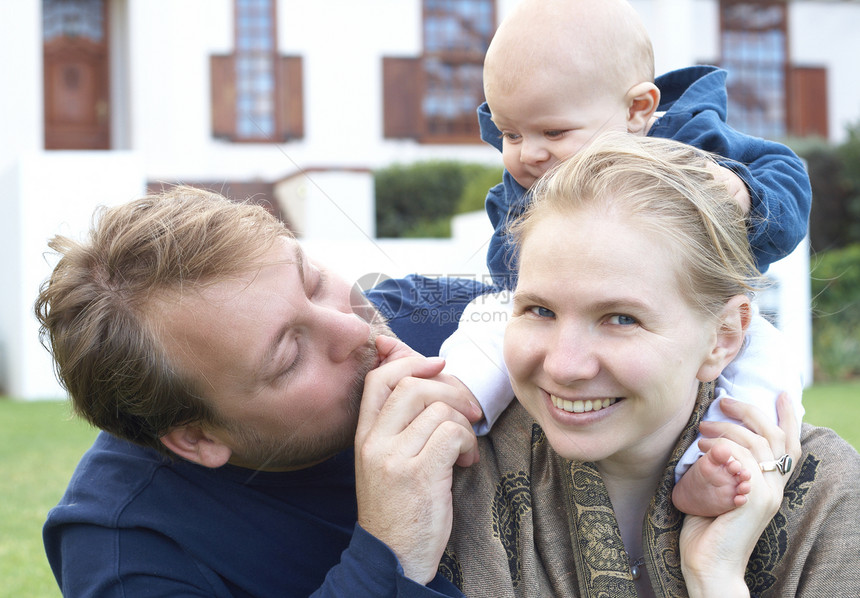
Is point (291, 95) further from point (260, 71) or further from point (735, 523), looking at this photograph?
point (735, 523)

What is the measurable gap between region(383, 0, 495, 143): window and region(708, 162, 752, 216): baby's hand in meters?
10.9

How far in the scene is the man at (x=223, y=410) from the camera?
5.36 ft

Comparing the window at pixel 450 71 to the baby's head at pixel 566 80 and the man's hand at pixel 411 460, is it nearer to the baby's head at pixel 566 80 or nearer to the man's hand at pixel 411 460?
the baby's head at pixel 566 80

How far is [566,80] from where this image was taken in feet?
6.29

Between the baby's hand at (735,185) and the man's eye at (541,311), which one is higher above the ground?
the baby's hand at (735,185)

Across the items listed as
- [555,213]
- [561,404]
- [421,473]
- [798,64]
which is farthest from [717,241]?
[798,64]

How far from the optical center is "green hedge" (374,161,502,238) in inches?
461

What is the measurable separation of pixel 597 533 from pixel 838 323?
10220mm

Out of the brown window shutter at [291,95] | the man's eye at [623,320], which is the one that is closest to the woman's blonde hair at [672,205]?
the man's eye at [623,320]

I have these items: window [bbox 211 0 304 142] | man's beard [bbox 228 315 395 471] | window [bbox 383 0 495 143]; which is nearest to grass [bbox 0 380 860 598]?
man's beard [bbox 228 315 395 471]

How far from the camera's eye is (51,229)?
25.5 feet

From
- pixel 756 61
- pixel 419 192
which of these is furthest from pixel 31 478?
pixel 756 61

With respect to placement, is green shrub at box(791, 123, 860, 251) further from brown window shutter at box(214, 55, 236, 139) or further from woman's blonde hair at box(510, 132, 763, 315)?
woman's blonde hair at box(510, 132, 763, 315)

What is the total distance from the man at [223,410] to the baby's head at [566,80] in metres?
0.54
